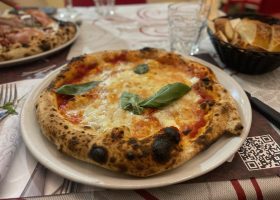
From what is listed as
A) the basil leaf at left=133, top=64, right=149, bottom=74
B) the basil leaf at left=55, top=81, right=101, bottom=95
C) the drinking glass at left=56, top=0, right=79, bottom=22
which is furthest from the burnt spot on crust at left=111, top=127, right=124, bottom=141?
the drinking glass at left=56, top=0, right=79, bottom=22

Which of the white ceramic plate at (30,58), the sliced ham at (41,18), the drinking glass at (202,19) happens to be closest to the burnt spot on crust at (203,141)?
the drinking glass at (202,19)

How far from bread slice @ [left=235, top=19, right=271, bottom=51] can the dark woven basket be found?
6 centimetres

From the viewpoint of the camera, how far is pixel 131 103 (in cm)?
82

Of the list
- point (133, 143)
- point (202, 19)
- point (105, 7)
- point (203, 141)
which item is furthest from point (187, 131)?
point (105, 7)

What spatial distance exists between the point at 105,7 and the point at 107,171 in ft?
4.17

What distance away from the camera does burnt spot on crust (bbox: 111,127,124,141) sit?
68 cm

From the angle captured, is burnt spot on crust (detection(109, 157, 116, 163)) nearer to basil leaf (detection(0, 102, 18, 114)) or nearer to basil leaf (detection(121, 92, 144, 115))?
basil leaf (detection(121, 92, 144, 115))

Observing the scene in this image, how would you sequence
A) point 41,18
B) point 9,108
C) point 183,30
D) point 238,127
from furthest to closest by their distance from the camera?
point 41,18
point 183,30
point 9,108
point 238,127

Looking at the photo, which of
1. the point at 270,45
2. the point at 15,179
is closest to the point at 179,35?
the point at 270,45

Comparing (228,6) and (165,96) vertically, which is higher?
(165,96)

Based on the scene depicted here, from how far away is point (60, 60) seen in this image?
4.11 ft

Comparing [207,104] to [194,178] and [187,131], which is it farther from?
[194,178]

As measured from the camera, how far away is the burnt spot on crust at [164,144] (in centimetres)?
64

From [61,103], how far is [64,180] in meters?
0.26
